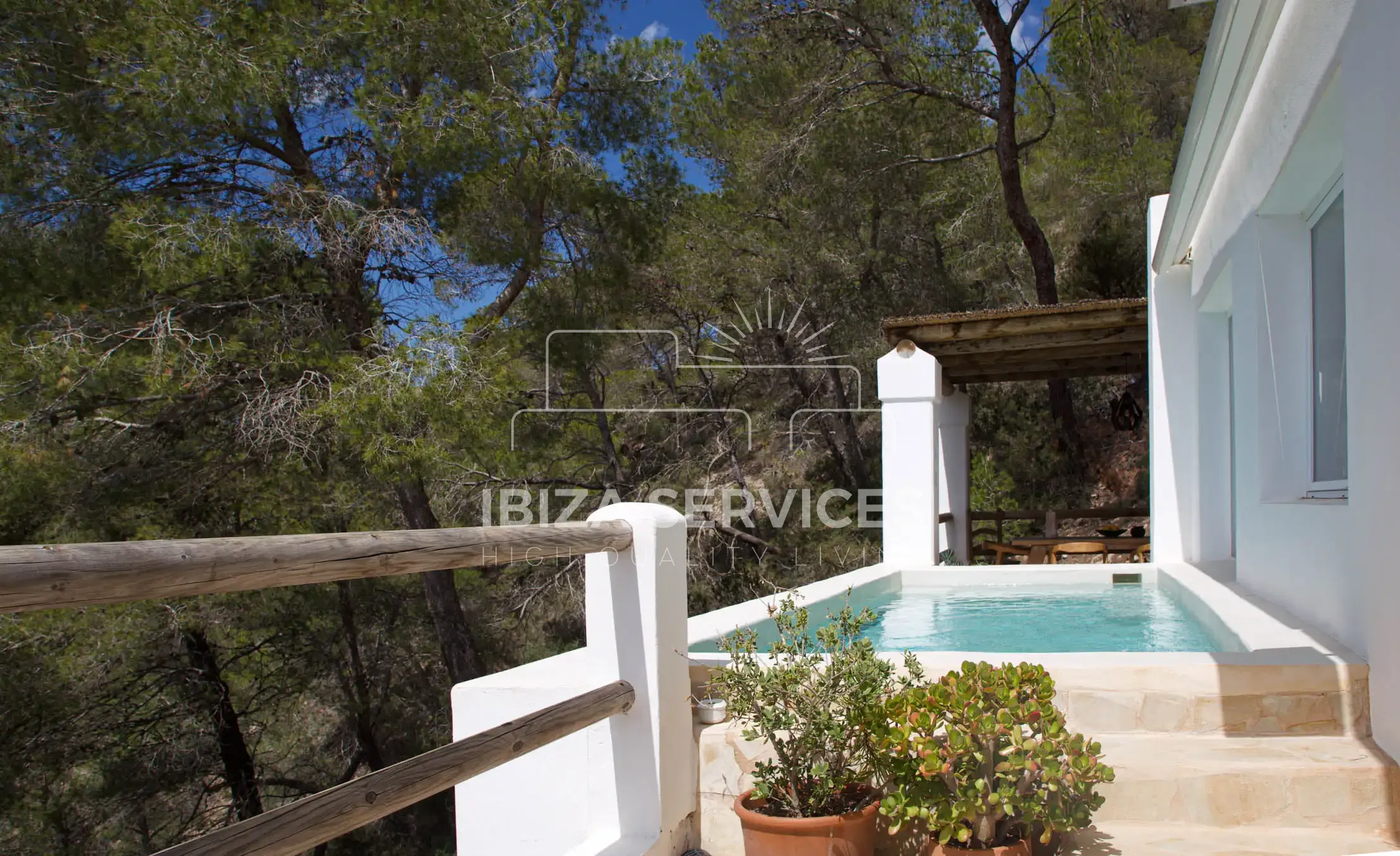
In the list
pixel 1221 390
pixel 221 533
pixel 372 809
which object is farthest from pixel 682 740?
pixel 221 533

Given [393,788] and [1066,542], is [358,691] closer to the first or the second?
[1066,542]

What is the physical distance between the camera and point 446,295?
10.9m

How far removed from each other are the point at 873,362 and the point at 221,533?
843 cm

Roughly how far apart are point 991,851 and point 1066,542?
772 centimetres

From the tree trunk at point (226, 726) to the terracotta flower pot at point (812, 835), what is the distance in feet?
31.0

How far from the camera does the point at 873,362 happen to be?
44.1ft

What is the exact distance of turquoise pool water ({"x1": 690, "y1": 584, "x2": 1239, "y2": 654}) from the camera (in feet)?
17.2

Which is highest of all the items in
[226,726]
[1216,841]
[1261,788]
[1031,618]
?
[1261,788]

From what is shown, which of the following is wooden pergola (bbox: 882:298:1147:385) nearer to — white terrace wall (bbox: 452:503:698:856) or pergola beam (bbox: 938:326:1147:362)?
pergola beam (bbox: 938:326:1147:362)

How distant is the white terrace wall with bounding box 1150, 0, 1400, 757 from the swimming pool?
49cm

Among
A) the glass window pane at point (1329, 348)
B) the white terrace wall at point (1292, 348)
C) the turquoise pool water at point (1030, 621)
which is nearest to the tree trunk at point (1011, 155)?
the white terrace wall at point (1292, 348)

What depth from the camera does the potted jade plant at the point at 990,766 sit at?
2385 millimetres

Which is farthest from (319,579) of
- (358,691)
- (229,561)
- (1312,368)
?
(358,691)

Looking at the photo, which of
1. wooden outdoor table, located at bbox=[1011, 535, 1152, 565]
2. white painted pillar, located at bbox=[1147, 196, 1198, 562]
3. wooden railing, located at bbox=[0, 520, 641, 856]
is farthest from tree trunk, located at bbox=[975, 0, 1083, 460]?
wooden railing, located at bbox=[0, 520, 641, 856]
